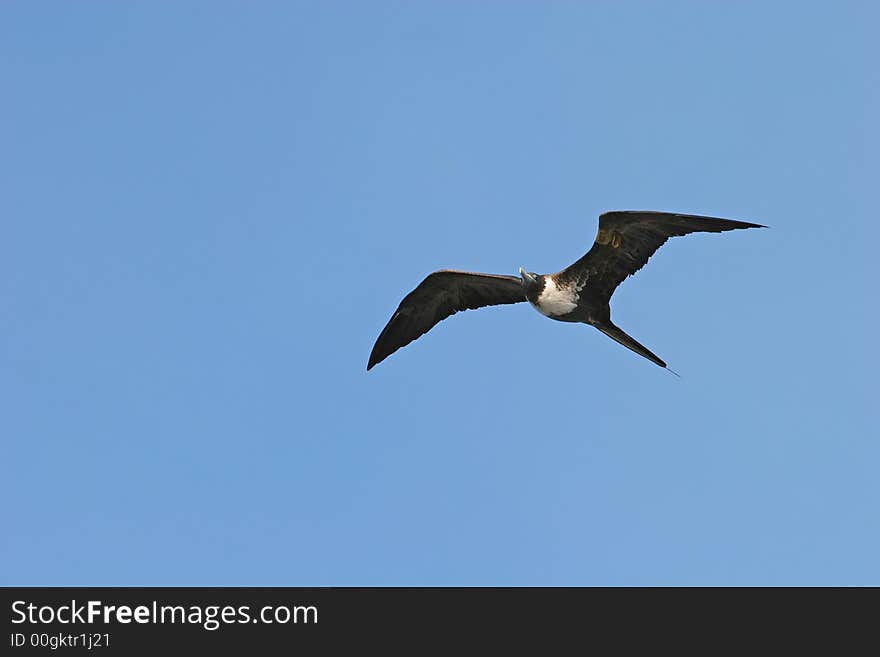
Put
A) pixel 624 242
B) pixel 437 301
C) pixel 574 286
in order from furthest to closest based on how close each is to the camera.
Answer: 1. pixel 437 301
2. pixel 574 286
3. pixel 624 242

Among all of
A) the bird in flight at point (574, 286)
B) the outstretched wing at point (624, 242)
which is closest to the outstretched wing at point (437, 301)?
the bird in flight at point (574, 286)

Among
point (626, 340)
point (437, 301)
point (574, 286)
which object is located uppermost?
point (437, 301)

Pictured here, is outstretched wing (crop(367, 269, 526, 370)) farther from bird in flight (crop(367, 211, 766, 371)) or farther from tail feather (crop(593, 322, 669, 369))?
tail feather (crop(593, 322, 669, 369))

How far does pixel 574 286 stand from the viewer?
665 inches

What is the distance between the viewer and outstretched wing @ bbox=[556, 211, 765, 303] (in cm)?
1549

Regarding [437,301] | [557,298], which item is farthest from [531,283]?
[437,301]

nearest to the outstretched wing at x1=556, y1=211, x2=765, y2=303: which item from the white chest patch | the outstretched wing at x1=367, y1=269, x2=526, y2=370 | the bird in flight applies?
the bird in flight

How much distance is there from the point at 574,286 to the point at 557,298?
1.12ft

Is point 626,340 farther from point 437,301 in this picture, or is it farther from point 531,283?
point 437,301
